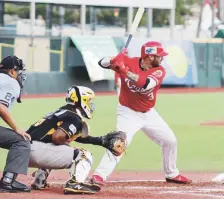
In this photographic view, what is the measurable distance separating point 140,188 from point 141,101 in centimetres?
101

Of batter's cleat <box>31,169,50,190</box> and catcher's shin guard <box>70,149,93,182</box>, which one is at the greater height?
catcher's shin guard <box>70,149,93,182</box>

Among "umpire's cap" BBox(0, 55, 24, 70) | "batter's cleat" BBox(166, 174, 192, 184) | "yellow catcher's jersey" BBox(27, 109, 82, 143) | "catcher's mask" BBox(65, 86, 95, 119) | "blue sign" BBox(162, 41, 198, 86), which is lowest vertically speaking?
"blue sign" BBox(162, 41, 198, 86)

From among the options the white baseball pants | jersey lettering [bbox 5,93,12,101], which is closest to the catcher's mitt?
the white baseball pants

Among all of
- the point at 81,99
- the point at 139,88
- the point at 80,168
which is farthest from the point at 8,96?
the point at 139,88

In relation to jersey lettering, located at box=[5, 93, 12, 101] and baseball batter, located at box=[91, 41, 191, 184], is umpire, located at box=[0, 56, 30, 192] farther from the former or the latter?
baseball batter, located at box=[91, 41, 191, 184]

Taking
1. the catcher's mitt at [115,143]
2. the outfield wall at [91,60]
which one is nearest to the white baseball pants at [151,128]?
the catcher's mitt at [115,143]

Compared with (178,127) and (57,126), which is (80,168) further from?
(178,127)

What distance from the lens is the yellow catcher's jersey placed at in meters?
7.89

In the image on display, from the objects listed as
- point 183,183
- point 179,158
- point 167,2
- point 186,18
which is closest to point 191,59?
point 167,2

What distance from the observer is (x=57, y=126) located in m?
7.98

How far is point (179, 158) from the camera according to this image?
11.7 metres

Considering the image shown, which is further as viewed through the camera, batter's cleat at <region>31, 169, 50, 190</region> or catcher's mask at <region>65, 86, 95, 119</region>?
batter's cleat at <region>31, 169, 50, 190</region>

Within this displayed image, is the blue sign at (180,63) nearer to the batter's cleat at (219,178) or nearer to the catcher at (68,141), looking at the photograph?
the batter's cleat at (219,178)

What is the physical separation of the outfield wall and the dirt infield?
42.8 feet
